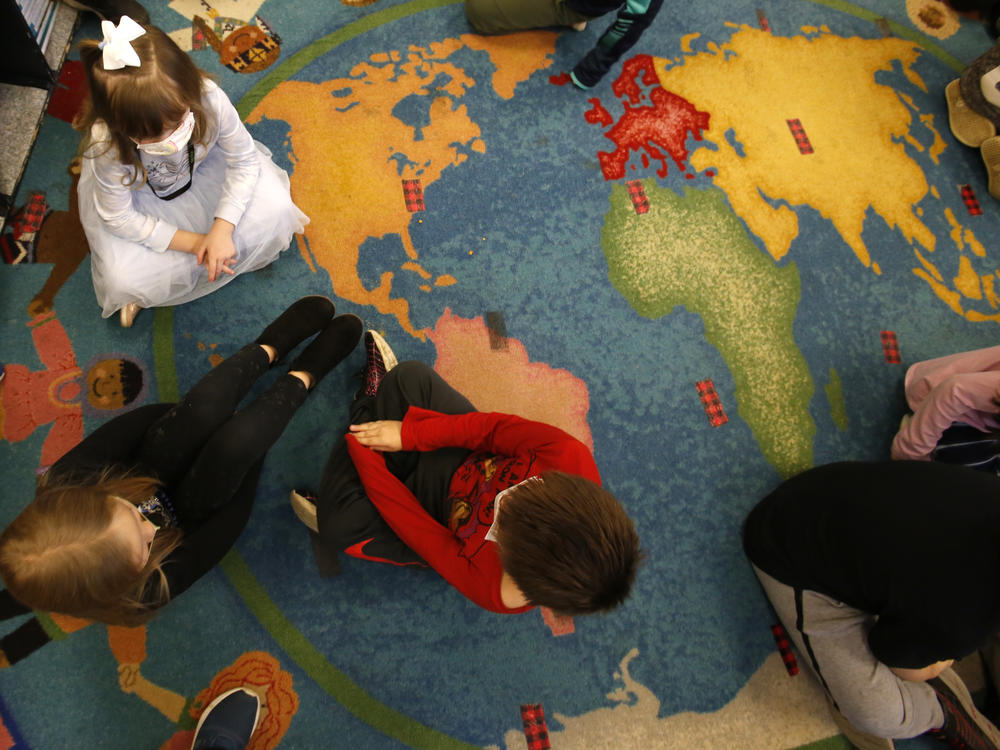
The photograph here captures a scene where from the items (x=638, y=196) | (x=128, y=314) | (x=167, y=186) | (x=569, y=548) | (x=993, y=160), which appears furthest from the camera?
(x=993, y=160)

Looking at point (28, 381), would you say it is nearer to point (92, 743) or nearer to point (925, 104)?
point (92, 743)

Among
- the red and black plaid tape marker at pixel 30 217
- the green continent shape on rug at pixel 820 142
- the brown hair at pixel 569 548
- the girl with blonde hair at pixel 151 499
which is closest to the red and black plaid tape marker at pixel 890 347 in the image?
the green continent shape on rug at pixel 820 142

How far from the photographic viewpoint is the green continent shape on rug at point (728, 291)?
147cm

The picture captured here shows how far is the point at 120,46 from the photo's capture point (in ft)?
2.69

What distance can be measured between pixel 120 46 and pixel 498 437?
0.86 m

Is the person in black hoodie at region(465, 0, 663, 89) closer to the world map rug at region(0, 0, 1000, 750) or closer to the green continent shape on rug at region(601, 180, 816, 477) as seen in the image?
the world map rug at region(0, 0, 1000, 750)

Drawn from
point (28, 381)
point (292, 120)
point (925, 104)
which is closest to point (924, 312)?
point (925, 104)

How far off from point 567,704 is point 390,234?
122 centimetres

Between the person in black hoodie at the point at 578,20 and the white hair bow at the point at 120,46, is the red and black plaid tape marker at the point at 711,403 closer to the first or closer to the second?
the person in black hoodie at the point at 578,20

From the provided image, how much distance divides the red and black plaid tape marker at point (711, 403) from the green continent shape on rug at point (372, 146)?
73 centimetres

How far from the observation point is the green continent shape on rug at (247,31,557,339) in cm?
141

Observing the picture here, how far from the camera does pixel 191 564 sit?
3.27 ft

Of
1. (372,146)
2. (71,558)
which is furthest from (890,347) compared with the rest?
(71,558)

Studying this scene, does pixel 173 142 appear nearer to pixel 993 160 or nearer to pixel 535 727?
pixel 535 727
